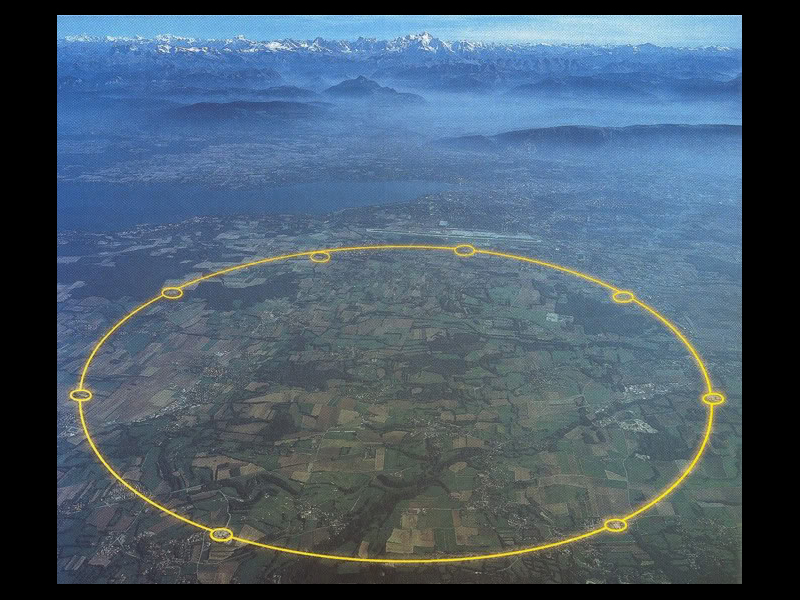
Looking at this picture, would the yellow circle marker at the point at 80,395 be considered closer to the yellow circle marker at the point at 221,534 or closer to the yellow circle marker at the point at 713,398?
the yellow circle marker at the point at 221,534

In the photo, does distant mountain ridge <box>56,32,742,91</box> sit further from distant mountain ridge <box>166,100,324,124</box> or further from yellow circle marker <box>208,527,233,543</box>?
yellow circle marker <box>208,527,233,543</box>

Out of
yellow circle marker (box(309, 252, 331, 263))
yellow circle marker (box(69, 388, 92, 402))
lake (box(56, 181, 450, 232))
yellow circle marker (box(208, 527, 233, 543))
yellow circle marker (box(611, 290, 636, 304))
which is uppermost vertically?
lake (box(56, 181, 450, 232))

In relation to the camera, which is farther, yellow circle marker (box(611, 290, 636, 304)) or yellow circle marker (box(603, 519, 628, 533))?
yellow circle marker (box(611, 290, 636, 304))

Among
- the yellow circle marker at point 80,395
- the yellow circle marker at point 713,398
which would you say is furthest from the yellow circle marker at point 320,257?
the yellow circle marker at point 713,398

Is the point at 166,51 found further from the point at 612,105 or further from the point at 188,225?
the point at 188,225

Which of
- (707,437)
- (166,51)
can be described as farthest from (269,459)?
(166,51)
